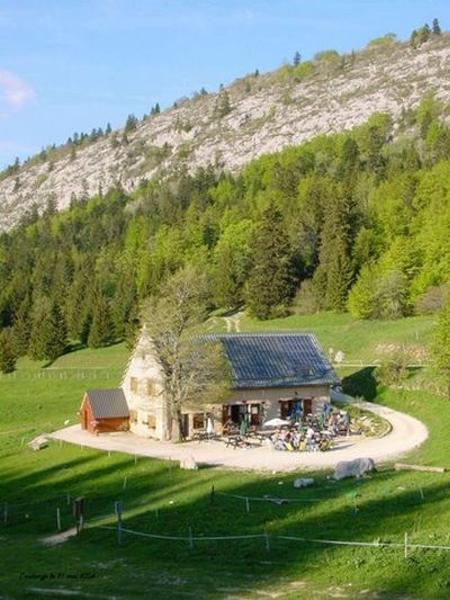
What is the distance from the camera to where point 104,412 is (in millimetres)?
58469

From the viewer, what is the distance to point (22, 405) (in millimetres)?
73500

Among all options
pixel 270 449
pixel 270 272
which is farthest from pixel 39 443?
pixel 270 272

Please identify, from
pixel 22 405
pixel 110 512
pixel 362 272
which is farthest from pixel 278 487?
pixel 362 272

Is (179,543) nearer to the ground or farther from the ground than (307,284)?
nearer to the ground

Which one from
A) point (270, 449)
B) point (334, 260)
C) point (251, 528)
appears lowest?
point (270, 449)

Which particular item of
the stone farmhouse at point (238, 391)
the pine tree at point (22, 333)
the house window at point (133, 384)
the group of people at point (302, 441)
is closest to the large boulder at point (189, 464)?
the group of people at point (302, 441)

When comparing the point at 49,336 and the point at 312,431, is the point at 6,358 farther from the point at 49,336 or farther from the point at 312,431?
the point at 312,431

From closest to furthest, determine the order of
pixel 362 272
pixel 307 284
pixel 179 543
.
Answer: pixel 179 543, pixel 362 272, pixel 307 284

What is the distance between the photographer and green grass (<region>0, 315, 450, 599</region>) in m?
20.9

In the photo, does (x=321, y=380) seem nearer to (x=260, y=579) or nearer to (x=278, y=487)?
(x=278, y=487)

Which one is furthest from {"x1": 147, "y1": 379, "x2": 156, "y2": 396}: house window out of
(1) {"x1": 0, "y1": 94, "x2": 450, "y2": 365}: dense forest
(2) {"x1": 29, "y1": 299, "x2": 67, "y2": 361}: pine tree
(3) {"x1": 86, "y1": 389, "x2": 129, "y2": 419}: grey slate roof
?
(2) {"x1": 29, "y1": 299, "x2": 67, "y2": 361}: pine tree

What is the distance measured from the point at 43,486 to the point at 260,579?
2428 centimetres

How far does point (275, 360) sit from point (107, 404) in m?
13.1

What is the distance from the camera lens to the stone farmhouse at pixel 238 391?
55.2 meters
